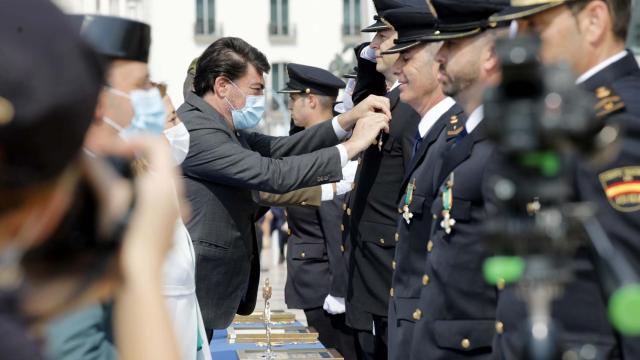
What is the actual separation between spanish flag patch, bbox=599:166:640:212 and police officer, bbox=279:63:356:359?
16.4ft

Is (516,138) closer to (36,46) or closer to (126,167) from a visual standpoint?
(126,167)

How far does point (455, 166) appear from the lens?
391cm

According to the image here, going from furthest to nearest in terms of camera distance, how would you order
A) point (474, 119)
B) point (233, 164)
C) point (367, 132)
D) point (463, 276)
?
point (233, 164), point (367, 132), point (474, 119), point (463, 276)

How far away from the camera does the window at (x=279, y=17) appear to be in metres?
51.4

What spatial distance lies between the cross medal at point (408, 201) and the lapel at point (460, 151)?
14.6 inches

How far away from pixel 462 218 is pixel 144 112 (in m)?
1.70

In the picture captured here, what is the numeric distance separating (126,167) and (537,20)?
5.67 feet

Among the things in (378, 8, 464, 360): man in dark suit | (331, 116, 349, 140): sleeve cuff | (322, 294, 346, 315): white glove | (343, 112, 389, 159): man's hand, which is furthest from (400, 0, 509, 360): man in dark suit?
(322, 294, 346, 315): white glove

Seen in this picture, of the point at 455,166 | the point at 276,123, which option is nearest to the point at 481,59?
the point at 455,166

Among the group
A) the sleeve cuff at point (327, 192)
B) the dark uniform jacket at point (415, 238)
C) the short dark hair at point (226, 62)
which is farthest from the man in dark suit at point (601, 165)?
the sleeve cuff at point (327, 192)

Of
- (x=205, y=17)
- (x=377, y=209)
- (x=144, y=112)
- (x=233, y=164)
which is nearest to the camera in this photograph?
(x=144, y=112)

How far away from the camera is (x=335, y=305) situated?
286 inches

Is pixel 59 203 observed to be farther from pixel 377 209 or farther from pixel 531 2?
pixel 377 209

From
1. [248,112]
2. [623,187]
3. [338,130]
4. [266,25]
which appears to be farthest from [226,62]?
[266,25]
